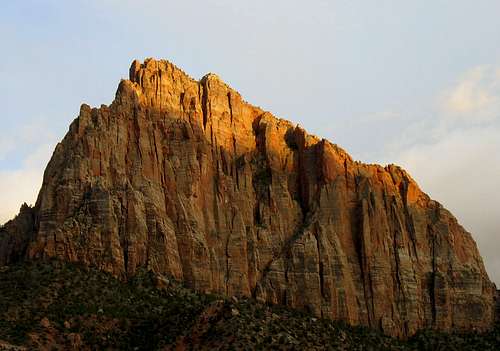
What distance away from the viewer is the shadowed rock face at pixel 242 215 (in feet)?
447

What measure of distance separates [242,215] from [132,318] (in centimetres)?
2789

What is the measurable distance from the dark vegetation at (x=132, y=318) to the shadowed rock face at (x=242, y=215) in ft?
12.5

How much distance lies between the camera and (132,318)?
12600 centimetres

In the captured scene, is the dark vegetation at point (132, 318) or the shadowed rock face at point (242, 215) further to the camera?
the shadowed rock face at point (242, 215)

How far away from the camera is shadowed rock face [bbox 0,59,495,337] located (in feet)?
447

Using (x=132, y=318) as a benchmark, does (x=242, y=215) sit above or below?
above

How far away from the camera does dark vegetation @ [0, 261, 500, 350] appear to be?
119500mm

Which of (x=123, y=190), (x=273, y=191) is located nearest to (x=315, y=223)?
(x=273, y=191)

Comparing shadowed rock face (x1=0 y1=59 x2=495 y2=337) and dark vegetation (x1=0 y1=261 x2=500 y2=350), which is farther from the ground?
shadowed rock face (x1=0 y1=59 x2=495 y2=337)

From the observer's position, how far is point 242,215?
149 meters

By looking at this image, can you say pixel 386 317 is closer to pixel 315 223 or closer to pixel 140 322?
pixel 315 223

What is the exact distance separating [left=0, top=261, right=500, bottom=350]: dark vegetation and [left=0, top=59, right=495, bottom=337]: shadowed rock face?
12.5 ft

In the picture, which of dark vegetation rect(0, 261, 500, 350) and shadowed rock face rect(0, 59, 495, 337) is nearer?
dark vegetation rect(0, 261, 500, 350)

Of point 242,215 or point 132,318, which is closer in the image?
point 132,318
